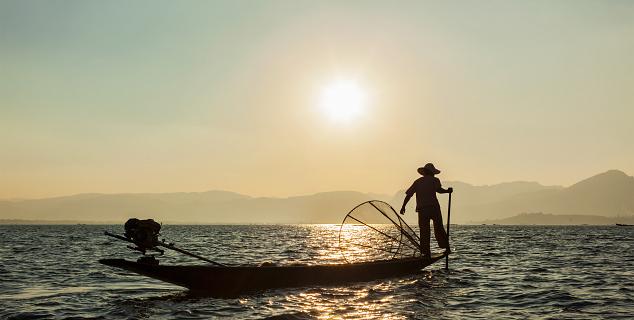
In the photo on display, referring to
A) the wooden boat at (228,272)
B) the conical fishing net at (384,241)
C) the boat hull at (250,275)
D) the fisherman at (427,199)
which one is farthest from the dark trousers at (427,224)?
the boat hull at (250,275)

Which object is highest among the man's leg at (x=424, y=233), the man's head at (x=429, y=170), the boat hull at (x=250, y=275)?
the man's head at (x=429, y=170)

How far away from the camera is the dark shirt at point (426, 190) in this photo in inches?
893

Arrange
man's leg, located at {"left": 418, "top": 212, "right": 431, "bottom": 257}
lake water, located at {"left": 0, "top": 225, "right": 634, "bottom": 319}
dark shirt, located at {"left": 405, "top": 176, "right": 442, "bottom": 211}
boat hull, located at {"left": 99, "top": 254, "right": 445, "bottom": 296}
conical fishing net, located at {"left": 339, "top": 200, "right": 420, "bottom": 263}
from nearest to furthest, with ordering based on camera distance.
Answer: lake water, located at {"left": 0, "top": 225, "right": 634, "bottom": 319} < boat hull, located at {"left": 99, "top": 254, "right": 445, "bottom": 296} < conical fishing net, located at {"left": 339, "top": 200, "right": 420, "bottom": 263} < dark shirt, located at {"left": 405, "top": 176, "right": 442, "bottom": 211} < man's leg, located at {"left": 418, "top": 212, "right": 431, "bottom": 257}

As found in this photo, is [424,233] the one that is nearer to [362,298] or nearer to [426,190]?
[426,190]

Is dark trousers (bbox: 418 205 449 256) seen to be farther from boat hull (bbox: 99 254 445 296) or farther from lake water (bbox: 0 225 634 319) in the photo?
boat hull (bbox: 99 254 445 296)

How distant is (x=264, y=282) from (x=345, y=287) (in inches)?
115

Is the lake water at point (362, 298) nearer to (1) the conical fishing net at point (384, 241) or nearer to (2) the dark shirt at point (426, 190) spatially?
(1) the conical fishing net at point (384, 241)

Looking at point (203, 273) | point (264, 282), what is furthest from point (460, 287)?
point (203, 273)

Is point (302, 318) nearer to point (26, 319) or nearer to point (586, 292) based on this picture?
point (26, 319)

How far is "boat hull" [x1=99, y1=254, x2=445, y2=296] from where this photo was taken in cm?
1647

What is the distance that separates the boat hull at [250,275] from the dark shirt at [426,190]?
Answer: 3.16m

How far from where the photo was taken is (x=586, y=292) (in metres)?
17.8

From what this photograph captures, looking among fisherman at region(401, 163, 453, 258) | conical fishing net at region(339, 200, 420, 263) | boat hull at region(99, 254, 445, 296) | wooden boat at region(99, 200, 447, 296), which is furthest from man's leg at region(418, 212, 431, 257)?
boat hull at region(99, 254, 445, 296)

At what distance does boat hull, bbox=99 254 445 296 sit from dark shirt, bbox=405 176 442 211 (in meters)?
3.16
